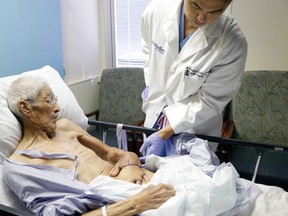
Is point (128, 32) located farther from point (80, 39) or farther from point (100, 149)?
point (100, 149)

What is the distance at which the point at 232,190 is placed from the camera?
1146mm

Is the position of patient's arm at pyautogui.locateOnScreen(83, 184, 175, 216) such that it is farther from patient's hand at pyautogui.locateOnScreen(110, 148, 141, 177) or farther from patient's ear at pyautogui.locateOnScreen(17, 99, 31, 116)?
patient's ear at pyautogui.locateOnScreen(17, 99, 31, 116)

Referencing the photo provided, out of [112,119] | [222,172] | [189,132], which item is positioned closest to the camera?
[222,172]

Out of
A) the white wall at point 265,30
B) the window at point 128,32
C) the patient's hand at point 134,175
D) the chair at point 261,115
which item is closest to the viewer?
the patient's hand at point 134,175

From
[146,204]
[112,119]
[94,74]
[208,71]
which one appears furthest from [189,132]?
[94,74]

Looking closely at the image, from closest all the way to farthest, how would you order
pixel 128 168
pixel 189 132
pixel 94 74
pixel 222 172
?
pixel 222 172 < pixel 128 168 < pixel 189 132 < pixel 94 74

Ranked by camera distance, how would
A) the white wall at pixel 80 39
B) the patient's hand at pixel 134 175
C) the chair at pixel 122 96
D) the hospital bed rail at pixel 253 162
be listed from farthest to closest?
the chair at pixel 122 96, the white wall at pixel 80 39, the hospital bed rail at pixel 253 162, the patient's hand at pixel 134 175

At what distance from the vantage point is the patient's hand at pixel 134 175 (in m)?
1.34

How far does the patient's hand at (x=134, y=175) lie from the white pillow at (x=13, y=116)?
0.51 meters

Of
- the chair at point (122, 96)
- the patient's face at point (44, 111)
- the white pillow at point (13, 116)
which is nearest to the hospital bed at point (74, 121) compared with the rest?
the white pillow at point (13, 116)

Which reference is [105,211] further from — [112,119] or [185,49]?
[112,119]

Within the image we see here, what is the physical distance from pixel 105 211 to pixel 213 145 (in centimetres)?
77

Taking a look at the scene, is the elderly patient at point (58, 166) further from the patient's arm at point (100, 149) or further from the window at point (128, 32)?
the window at point (128, 32)

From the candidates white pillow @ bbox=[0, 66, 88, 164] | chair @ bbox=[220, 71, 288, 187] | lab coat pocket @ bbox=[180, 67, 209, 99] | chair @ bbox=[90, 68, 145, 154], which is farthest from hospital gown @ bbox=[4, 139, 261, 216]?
chair @ bbox=[90, 68, 145, 154]
